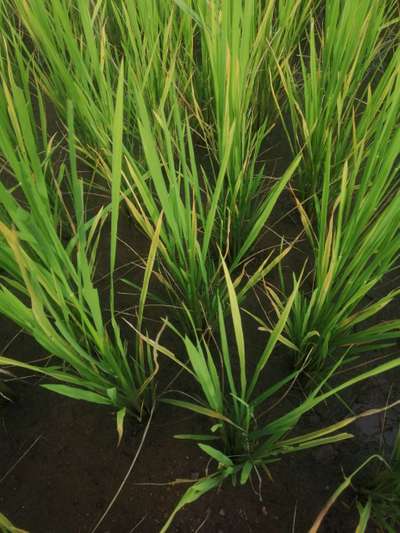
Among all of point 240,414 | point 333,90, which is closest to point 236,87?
point 333,90

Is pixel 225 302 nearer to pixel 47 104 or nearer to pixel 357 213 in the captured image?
pixel 357 213

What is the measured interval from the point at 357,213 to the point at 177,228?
0.22m

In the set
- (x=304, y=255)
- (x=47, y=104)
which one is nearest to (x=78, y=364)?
(x=304, y=255)

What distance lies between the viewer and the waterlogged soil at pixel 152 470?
1.85 ft

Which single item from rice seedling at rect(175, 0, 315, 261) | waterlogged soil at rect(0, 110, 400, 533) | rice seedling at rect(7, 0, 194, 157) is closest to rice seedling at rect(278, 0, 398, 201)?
rice seedling at rect(175, 0, 315, 261)

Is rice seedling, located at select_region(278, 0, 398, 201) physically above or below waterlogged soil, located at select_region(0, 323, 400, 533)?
above

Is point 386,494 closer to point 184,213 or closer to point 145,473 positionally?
point 145,473

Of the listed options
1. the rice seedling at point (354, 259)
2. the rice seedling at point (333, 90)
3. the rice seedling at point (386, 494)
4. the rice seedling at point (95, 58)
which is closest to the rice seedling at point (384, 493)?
the rice seedling at point (386, 494)

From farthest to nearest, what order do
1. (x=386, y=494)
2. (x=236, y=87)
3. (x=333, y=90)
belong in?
1. (x=333, y=90)
2. (x=236, y=87)
3. (x=386, y=494)

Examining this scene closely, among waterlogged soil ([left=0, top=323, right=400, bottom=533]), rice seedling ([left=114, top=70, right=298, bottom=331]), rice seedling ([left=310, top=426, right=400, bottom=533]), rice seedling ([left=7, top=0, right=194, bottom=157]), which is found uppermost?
rice seedling ([left=7, top=0, right=194, bottom=157])

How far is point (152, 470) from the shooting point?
0.60 m

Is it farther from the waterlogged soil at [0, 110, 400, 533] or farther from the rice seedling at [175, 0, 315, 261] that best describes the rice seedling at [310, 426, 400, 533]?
the rice seedling at [175, 0, 315, 261]

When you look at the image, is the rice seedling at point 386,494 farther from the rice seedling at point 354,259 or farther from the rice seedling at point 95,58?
the rice seedling at point 95,58

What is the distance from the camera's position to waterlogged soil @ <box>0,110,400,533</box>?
1.85 feet
